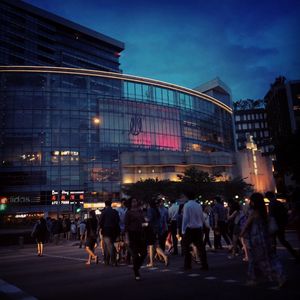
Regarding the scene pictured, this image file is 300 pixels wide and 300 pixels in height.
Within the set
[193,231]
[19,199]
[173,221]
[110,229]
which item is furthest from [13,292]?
[19,199]

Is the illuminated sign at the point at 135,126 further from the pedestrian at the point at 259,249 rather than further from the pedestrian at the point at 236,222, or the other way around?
the pedestrian at the point at 259,249

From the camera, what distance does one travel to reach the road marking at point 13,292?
6515 millimetres

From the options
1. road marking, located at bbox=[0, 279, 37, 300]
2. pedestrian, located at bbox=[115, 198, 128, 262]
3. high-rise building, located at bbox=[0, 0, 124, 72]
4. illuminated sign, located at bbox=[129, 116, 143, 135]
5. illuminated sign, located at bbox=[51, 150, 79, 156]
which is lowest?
road marking, located at bbox=[0, 279, 37, 300]

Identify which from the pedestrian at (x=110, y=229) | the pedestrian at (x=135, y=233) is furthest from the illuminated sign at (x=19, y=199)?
the pedestrian at (x=135, y=233)

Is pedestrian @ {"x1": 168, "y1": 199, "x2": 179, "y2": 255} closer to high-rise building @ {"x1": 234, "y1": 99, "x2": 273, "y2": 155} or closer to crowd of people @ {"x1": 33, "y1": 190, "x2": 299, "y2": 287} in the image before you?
crowd of people @ {"x1": 33, "y1": 190, "x2": 299, "y2": 287}

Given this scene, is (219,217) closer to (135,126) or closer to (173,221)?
(173,221)

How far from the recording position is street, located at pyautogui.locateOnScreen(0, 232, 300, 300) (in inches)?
230

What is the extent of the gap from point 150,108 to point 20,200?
1272 inches

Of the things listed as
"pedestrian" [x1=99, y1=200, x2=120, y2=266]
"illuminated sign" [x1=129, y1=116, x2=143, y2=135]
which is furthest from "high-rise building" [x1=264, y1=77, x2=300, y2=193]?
"pedestrian" [x1=99, y1=200, x2=120, y2=266]

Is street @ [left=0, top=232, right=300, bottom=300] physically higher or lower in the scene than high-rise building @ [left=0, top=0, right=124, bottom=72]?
lower

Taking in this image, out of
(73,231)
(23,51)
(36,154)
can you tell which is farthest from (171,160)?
(23,51)

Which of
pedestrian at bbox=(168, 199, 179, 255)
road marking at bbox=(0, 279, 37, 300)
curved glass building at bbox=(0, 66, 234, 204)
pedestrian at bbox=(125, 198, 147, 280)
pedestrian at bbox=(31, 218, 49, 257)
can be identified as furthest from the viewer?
curved glass building at bbox=(0, 66, 234, 204)

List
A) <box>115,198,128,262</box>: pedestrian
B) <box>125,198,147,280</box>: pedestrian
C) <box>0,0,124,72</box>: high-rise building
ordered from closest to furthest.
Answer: <box>125,198,147,280</box>: pedestrian, <box>115,198,128,262</box>: pedestrian, <box>0,0,124,72</box>: high-rise building

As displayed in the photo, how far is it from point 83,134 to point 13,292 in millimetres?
61061
